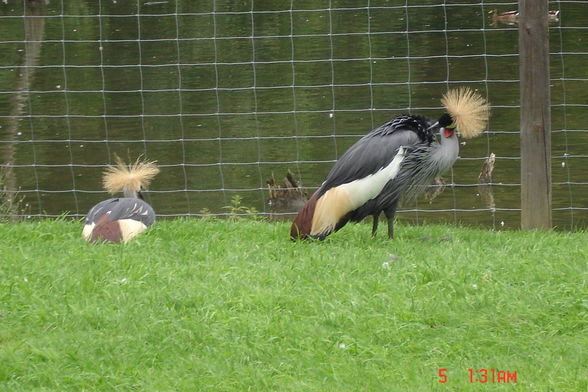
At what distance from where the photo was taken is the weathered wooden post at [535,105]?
22.3 feet

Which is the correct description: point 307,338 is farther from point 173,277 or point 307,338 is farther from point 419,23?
point 419,23

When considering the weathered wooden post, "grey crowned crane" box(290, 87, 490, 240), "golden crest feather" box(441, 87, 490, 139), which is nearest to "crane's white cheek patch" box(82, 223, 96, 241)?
"grey crowned crane" box(290, 87, 490, 240)

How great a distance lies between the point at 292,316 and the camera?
4.94 meters

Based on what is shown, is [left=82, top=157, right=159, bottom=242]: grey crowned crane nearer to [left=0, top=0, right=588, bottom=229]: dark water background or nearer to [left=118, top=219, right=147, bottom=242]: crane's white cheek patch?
[left=118, top=219, right=147, bottom=242]: crane's white cheek patch

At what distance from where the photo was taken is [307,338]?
15.3ft

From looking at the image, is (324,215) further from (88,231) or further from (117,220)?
(88,231)

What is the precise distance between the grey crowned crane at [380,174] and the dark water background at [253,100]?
2.76 feet

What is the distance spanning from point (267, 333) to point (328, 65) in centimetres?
1190

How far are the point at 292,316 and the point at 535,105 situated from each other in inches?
104

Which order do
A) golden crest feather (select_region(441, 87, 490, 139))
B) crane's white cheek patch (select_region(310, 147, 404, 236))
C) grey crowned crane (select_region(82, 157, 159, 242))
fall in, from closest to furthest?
crane's white cheek patch (select_region(310, 147, 404, 236)) < grey crowned crane (select_region(82, 157, 159, 242)) < golden crest feather (select_region(441, 87, 490, 139))

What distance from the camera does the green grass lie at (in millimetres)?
4383

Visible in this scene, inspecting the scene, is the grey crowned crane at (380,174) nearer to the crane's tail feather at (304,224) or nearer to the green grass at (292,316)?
the crane's tail feather at (304,224)

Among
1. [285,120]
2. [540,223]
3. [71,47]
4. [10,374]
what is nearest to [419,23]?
[71,47]

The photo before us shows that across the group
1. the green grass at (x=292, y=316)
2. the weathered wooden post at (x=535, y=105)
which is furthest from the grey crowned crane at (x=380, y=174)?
the weathered wooden post at (x=535, y=105)
